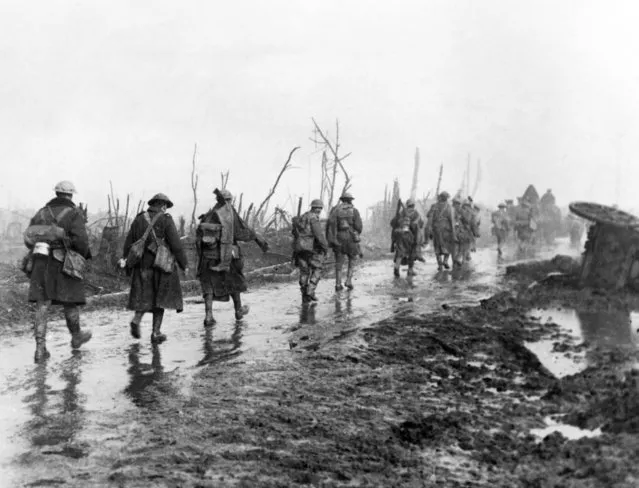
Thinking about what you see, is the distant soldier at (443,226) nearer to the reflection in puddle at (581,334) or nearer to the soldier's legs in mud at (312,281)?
the soldier's legs in mud at (312,281)

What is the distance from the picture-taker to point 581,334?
765 centimetres

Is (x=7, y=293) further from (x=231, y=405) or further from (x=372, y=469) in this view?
(x=372, y=469)

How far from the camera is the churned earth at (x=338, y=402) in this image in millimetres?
3709

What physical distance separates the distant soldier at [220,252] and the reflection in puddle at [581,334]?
4139 millimetres

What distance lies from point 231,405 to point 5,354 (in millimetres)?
3743

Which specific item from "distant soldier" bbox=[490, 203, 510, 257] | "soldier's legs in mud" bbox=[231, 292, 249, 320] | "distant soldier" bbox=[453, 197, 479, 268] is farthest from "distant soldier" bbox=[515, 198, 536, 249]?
"soldier's legs in mud" bbox=[231, 292, 249, 320]

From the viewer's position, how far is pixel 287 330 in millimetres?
8328

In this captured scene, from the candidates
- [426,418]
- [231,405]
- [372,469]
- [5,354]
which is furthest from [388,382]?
[5,354]

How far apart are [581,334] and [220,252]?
4.88 meters

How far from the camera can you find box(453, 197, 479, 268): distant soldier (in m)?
16.0

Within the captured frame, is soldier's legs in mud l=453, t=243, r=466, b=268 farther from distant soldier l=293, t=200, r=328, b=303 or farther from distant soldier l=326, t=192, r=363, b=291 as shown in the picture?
distant soldier l=293, t=200, r=328, b=303

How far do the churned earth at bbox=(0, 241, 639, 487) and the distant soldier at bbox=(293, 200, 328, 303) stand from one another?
1.81 metres

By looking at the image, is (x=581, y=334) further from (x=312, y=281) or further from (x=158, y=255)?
(x=158, y=255)

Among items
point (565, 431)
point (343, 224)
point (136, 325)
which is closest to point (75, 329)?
point (136, 325)
